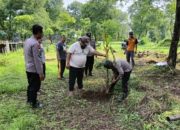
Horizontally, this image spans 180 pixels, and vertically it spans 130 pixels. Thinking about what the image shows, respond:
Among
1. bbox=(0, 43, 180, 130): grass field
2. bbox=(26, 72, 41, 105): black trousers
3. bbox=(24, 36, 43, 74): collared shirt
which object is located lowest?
bbox=(0, 43, 180, 130): grass field

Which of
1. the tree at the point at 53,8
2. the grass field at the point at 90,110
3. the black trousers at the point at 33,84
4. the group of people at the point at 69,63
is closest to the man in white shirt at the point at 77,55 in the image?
the group of people at the point at 69,63

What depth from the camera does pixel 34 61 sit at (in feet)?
22.1

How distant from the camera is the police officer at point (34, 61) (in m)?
6.66

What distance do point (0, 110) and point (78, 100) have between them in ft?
6.07

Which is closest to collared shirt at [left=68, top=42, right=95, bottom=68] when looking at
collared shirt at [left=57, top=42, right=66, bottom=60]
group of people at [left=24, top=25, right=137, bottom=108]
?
group of people at [left=24, top=25, right=137, bottom=108]

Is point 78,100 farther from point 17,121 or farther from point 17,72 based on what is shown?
point 17,72

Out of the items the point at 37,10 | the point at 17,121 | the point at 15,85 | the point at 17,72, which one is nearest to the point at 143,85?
the point at 15,85

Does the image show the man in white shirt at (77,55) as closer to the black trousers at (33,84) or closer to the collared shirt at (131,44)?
the black trousers at (33,84)

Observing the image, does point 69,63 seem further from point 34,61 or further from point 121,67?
point 34,61

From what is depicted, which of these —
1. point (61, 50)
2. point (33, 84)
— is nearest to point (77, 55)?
point (33, 84)

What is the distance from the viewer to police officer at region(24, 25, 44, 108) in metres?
6.66

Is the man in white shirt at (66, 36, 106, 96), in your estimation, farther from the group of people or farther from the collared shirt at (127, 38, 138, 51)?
the collared shirt at (127, 38, 138, 51)

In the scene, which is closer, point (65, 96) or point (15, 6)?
point (65, 96)

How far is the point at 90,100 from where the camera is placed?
7945mm
